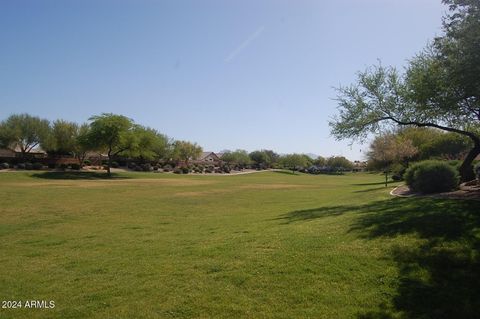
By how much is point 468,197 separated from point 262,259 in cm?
993

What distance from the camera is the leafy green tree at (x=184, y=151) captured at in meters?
112

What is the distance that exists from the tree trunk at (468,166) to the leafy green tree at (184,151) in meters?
95.2

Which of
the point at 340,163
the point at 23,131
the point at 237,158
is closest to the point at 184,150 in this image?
the point at 237,158

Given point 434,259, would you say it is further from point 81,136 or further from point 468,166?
point 81,136

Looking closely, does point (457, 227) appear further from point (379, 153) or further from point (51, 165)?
point (51, 165)

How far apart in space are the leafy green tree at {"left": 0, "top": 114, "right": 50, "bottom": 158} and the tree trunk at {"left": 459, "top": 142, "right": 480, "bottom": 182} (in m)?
72.1

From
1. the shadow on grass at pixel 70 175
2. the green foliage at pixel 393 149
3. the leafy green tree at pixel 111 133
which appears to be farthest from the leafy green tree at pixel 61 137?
the green foliage at pixel 393 149

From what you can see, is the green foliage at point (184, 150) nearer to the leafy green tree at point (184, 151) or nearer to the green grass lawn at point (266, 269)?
the leafy green tree at point (184, 151)

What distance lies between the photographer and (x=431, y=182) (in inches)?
715

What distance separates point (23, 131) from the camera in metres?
72.3

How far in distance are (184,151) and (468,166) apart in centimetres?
10037

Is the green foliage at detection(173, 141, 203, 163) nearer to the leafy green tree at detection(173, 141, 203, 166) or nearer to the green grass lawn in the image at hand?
the leafy green tree at detection(173, 141, 203, 166)

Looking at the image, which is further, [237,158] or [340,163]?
[340,163]

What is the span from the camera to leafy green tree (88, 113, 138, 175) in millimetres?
61156
